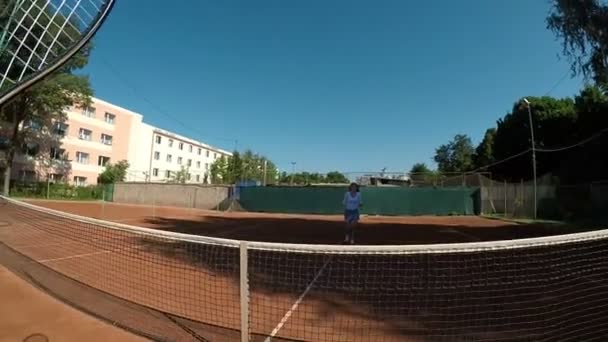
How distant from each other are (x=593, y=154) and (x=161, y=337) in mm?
33586

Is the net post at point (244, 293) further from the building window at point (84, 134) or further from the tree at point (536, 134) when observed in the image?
the building window at point (84, 134)

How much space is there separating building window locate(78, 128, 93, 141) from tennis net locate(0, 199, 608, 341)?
1706 inches

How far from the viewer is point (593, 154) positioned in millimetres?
29969

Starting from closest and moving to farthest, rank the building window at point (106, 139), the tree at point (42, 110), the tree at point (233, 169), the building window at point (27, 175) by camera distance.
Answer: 1. the tree at point (42, 110)
2. the building window at point (27, 175)
3. the building window at point (106, 139)
4. the tree at point (233, 169)

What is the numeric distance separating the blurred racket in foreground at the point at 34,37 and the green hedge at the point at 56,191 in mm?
30245

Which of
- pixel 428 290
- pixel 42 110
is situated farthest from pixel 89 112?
pixel 428 290

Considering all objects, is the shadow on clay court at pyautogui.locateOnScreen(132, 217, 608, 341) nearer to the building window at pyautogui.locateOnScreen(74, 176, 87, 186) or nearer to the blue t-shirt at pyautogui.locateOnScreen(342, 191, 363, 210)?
the blue t-shirt at pyautogui.locateOnScreen(342, 191, 363, 210)

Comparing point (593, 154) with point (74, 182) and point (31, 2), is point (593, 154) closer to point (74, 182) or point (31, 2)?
point (31, 2)

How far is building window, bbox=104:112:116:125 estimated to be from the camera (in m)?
51.7

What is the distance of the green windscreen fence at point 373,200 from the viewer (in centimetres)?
3300

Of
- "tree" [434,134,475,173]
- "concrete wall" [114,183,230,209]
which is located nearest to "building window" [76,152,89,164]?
"concrete wall" [114,183,230,209]

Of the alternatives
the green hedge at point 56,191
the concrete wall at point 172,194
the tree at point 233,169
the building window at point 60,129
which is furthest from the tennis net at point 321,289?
the tree at point 233,169

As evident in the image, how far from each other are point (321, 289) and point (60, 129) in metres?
47.1

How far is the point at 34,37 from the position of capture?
18.0 feet
